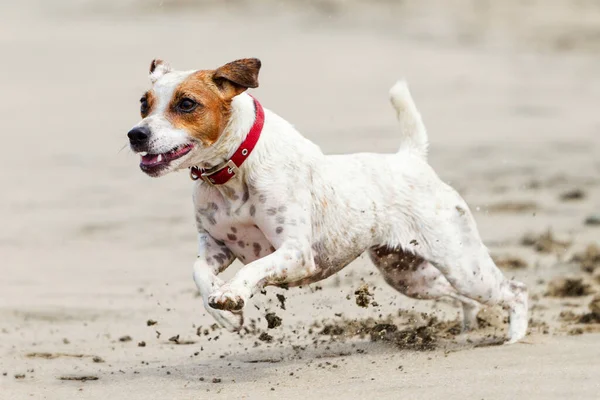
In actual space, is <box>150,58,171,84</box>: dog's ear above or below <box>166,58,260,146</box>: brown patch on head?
above

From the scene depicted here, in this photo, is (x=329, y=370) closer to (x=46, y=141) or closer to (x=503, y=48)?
(x=46, y=141)

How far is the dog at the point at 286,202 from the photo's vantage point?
581 centimetres

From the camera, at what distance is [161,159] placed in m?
5.76

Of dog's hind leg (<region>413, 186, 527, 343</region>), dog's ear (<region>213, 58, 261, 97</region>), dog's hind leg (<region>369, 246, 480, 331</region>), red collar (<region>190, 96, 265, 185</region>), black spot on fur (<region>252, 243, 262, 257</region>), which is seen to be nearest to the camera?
dog's ear (<region>213, 58, 261, 97</region>)

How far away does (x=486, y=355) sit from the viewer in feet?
21.5

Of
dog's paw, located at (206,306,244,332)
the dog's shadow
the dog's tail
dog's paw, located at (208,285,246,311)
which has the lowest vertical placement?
the dog's shadow

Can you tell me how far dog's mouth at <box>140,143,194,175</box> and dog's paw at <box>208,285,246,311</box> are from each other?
61 centimetres

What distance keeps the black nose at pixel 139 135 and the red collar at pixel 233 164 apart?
1.46 feet

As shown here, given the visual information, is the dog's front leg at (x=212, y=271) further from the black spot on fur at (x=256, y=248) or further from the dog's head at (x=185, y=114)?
the dog's head at (x=185, y=114)

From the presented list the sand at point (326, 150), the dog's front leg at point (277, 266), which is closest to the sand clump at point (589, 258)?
the sand at point (326, 150)

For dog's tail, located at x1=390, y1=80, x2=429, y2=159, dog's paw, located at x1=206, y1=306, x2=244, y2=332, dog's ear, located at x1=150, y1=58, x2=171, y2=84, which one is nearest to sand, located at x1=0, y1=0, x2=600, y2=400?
dog's paw, located at x1=206, y1=306, x2=244, y2=332

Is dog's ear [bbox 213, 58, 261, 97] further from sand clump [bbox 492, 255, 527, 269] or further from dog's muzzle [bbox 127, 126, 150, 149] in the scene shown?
sand clump [bbox 492, 255, 527, 269]

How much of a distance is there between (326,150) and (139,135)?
7.57 meters

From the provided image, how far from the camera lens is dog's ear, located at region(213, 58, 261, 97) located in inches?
231
